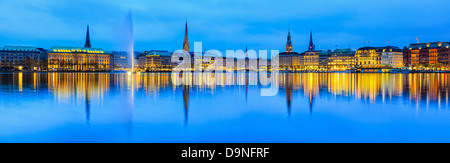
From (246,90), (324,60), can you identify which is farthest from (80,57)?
(246,90)

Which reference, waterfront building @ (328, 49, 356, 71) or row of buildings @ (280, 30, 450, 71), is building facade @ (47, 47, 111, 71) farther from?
waterfront building @ (328, 49, 356, 71)

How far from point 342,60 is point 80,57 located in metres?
129

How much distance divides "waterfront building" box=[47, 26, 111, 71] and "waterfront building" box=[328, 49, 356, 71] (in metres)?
114

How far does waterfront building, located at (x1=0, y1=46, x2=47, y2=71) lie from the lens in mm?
132375

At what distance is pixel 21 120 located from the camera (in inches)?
393

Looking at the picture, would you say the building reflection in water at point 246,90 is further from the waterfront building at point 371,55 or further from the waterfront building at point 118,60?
the waterfront building at point 118,60

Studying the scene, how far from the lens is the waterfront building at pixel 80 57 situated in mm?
153962

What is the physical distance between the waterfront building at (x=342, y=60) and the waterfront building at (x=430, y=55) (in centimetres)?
2614

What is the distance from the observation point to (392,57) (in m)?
166

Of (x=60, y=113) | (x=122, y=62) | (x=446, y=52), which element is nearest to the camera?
(x=60, y=113)

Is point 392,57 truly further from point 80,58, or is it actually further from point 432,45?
point 80,58
